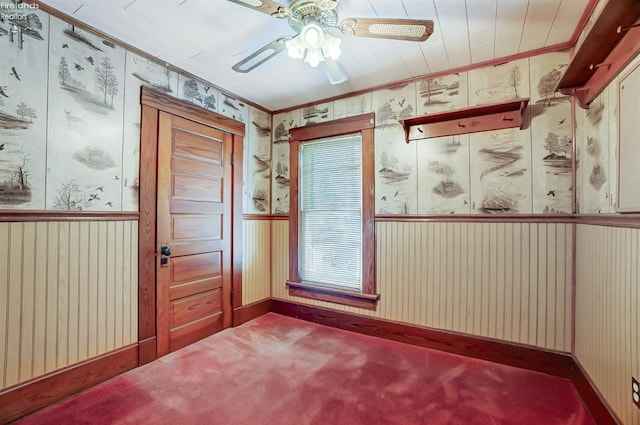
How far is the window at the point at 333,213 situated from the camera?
304 centimetres

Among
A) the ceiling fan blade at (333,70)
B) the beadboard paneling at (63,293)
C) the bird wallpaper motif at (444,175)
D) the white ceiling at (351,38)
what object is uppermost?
the white ceiling at (351,38)

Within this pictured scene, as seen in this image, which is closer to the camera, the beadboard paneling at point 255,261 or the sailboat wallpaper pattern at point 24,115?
the sailboat wallpaper pattern at point 24,115

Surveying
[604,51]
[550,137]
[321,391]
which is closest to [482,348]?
[321,391]

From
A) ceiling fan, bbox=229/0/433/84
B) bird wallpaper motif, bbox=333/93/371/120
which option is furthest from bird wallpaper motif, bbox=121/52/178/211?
bird wallpaper motif, bbox=333/93/371/120

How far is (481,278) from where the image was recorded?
2492 mm

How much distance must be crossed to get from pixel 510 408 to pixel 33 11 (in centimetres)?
396

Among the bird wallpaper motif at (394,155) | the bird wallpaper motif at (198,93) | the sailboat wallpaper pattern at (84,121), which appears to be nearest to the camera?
the sailboat wallpaper pattern at (84,121)

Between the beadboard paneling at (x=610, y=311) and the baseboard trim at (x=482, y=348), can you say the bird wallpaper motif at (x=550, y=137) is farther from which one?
the baseboard trim at (x=482, y=348)

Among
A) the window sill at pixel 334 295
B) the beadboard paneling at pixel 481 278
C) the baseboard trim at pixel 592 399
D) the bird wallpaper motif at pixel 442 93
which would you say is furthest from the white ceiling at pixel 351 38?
the baseboard trim at pixel 592 399

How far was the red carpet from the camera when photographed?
1760mm

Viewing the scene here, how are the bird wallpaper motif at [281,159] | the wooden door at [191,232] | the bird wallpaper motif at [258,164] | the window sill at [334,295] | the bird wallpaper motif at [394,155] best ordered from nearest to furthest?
the wooden door at [191,232]
the bird wallpaper motif at [394,155]
the window sill at [334,295]
the bird wallpaper motif at [258,164]
the bird wallpaper motif at [281,159]

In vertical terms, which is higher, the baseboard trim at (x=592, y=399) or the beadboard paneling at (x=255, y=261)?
the beadboard paneling at (x=255, y=261)

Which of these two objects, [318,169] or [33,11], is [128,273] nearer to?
[33,11]

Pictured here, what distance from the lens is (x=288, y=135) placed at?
359 cm
